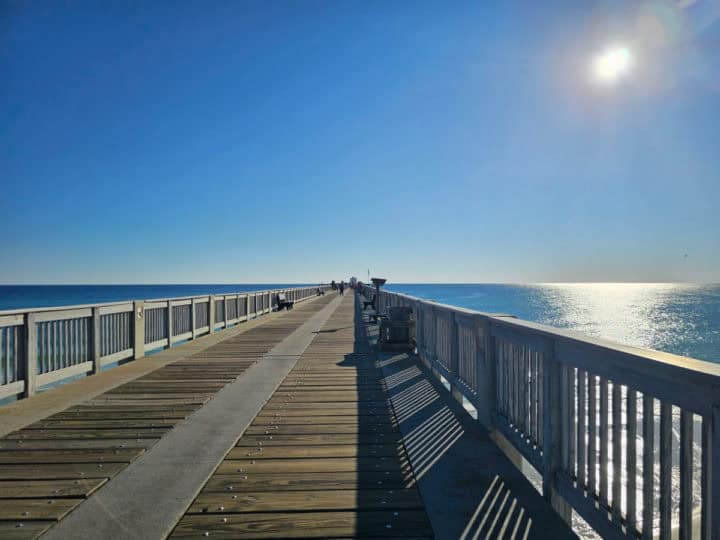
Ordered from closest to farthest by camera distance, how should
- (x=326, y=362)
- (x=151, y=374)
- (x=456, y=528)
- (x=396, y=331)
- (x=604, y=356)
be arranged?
(x=604, y=356), (x=456, y=528), (x=151, y=374), (x=326, y=362), (x=396, y=331)

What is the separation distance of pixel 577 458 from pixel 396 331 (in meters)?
6.24

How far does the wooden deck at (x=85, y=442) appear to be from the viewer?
113 inches

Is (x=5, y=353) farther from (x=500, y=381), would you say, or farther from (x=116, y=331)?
(x=500, y=381)

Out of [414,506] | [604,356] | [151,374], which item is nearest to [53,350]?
[151,374]

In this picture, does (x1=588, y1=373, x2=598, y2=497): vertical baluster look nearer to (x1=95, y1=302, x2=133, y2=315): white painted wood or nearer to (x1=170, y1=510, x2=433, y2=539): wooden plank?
(x1=170, y1=510, x2=433, y2=539): wooden plank

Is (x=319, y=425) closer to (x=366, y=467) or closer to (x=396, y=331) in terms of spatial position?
(x=366, y=467)

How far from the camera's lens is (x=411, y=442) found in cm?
402

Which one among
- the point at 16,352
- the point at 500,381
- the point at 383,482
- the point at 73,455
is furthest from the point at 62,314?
the point at 500,381

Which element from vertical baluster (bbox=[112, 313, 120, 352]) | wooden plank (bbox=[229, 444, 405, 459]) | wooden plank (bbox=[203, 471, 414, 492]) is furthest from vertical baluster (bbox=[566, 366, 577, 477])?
vertical baluster (bbox=[112, 313, 120, 352])

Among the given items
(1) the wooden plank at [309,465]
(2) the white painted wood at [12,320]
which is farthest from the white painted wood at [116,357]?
(1) the wooden plank at [309,465]

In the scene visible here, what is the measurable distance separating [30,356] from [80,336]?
1.17 m

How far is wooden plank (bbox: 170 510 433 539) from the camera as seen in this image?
2562mm

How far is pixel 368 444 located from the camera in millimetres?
3924

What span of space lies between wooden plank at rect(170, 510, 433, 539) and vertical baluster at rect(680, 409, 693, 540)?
126 centimetres
